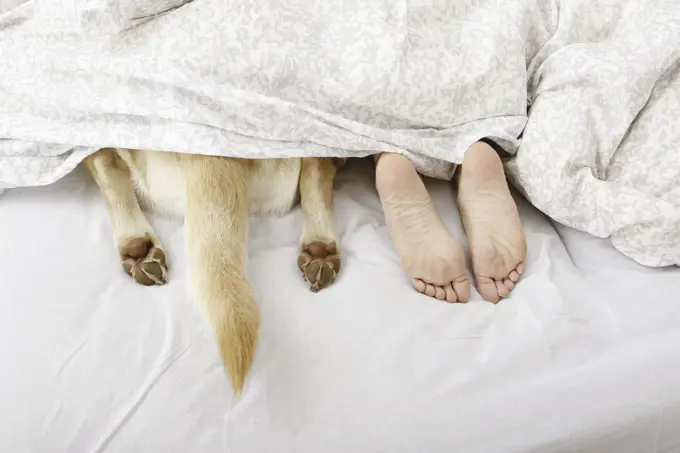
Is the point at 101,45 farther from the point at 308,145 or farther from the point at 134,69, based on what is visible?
the point at 308,145

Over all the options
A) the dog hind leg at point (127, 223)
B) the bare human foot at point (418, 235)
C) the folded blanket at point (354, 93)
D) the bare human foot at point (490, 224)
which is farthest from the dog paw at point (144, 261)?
the bare human foot at point (490, 224)

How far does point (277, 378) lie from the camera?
0.85m

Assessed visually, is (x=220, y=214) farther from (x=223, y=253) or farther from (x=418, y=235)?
(x=418, y=235)

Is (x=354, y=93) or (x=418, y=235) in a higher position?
(x=354, y=93)

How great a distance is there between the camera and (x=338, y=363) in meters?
0.86

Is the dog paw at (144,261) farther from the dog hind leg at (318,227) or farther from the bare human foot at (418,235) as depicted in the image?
the bare human foot at (418,235)

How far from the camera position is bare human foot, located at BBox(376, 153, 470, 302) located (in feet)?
3.22

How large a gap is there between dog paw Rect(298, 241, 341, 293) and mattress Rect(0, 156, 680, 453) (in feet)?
0.06

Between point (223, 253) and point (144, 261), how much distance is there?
0.13 metres

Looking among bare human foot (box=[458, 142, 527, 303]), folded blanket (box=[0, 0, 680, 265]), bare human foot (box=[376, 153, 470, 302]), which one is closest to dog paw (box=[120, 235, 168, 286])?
folded blanket (box=[0, 0, 680, 265])

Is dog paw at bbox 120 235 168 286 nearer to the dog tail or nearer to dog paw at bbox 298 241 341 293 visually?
the dog tail

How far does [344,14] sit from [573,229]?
0.56 metres

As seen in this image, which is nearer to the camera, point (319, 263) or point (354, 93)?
point (319, 263)

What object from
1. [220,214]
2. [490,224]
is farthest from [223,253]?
[490,224]
